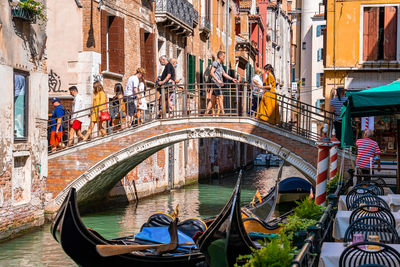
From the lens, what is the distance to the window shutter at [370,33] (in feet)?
50.3

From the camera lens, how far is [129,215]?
13.5 meters

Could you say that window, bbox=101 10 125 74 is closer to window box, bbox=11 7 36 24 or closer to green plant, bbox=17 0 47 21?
green plant, bbox=17 0 47 21

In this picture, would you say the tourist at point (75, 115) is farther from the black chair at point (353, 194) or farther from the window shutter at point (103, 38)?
the black chair at point (353, 194)

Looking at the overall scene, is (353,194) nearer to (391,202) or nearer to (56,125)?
(391,202)

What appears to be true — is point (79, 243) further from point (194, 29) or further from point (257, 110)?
point (194, 29)

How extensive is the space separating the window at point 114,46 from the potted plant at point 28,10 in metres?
3.56

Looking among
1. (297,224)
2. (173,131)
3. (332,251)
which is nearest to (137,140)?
(173,131)

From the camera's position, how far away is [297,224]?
5402mm

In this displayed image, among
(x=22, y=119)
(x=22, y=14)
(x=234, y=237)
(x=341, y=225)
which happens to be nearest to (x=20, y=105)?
(x=22, y=119)

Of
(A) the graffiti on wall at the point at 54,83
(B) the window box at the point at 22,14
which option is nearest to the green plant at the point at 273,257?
(B) the window box at the point at 22,14

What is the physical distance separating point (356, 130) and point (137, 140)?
4.58m

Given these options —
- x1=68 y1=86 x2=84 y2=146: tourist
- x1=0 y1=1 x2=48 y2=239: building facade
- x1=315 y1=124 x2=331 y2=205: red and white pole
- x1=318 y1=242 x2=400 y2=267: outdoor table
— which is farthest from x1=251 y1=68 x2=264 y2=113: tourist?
x1=318 y1=242 x2=400 y2=267: outdoor table

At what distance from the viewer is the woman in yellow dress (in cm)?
1238

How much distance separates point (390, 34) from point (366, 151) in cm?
596
